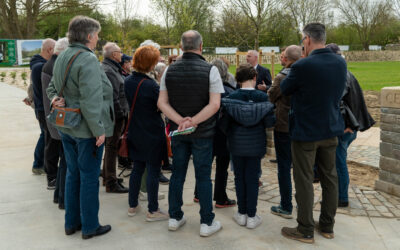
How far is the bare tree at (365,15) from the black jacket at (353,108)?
66656mm

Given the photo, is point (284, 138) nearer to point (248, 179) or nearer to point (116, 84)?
point (248, 179)

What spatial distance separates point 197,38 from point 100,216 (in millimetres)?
2308

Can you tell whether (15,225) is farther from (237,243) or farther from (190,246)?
(237,243)

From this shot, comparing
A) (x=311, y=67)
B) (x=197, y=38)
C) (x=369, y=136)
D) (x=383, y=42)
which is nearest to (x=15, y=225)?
(x=197, y=38)

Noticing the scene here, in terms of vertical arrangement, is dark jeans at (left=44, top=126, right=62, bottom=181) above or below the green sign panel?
below

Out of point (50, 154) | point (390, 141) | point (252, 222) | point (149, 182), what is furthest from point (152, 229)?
point (390, 141)

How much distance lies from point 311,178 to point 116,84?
8.95ft

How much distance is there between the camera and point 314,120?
11.3ft

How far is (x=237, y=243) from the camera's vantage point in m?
3.57

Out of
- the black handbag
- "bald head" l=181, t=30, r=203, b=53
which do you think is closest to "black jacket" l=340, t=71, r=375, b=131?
"bald head" l=181, t=30, r=203, b=53

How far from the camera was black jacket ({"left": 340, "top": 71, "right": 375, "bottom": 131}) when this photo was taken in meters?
4.23

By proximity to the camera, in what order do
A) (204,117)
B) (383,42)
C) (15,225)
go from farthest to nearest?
(383,42) < (15,225) < (204,117)

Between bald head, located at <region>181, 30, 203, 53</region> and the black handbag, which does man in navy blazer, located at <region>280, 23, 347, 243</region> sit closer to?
bald head, located at <region>181, 30, 203, 53</region>

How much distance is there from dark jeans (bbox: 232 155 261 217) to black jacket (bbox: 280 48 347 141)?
55cm
